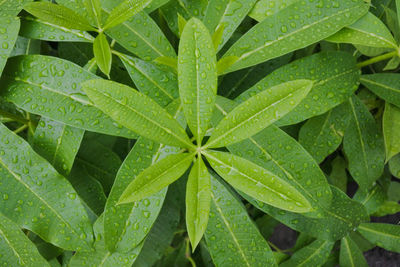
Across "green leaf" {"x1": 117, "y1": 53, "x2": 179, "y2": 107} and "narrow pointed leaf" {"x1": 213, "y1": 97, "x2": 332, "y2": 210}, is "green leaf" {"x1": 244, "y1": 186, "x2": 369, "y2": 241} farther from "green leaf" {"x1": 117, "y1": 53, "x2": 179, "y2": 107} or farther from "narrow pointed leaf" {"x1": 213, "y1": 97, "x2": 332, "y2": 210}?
"green leaf" {"x1": 117, "y1": 53, "x2": 179, "y2": 107}

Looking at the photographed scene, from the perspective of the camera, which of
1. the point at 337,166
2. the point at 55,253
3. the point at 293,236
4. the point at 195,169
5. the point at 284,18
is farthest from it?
the point at 293,236

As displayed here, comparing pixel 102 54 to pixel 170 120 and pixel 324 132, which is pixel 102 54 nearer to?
pixel 170 120

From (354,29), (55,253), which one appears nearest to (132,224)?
(55,253)

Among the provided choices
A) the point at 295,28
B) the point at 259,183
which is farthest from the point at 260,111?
the point at 295,28

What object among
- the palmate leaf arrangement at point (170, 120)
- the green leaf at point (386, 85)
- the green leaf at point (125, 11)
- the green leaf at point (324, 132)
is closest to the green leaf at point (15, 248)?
the palmate leaf arrangement at point (170, 120)

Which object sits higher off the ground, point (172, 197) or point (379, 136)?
point (379, 136)

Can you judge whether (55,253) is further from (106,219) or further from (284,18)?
(284,18)

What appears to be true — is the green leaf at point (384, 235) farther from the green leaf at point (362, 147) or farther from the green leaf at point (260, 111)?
the green leaf at point (260, 111)

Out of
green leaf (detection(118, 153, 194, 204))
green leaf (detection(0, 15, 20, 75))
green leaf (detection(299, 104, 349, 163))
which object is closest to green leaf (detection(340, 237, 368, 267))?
green leaf (detection(299, 104, 349, 163))
